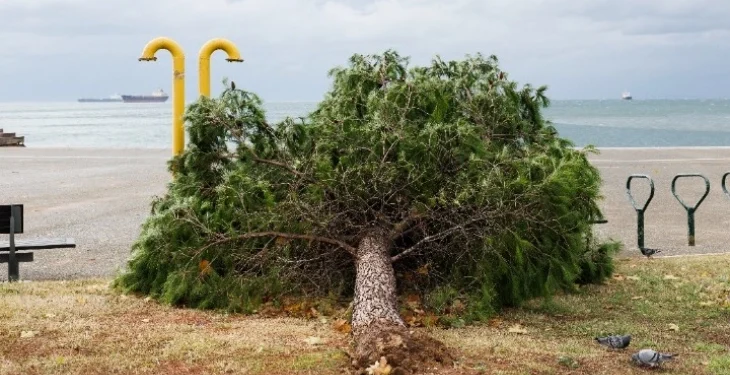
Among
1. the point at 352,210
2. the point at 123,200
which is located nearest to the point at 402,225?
the point at 352,210

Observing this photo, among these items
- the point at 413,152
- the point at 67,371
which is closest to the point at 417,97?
the point at 413,152

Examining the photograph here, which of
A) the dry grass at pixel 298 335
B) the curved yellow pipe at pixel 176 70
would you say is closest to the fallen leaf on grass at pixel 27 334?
the dry grass at pixel 298 335

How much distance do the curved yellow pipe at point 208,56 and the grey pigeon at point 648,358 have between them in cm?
541

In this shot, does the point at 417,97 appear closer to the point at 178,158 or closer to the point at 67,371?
the point at 178,158

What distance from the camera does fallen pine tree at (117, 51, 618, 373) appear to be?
7.13 metres

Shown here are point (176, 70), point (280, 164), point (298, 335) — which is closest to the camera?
point (298, 335)

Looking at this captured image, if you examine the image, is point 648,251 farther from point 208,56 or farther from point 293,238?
point 208,56

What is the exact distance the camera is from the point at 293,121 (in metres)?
7.88

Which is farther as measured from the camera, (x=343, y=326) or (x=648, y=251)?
(x=648, y=251)

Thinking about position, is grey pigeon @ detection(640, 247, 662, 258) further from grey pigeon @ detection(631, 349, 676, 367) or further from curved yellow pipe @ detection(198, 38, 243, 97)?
curved yellow pipe @ detection(198, 38, 243, 97)

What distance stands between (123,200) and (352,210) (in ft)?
30.9

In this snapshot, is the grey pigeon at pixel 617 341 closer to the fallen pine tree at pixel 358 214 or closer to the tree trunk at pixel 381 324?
the fallen pine tree at pixel 358 214

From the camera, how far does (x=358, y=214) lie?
284 inches

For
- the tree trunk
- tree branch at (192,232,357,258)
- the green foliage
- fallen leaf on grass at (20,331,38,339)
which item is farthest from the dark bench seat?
the tree trunk
